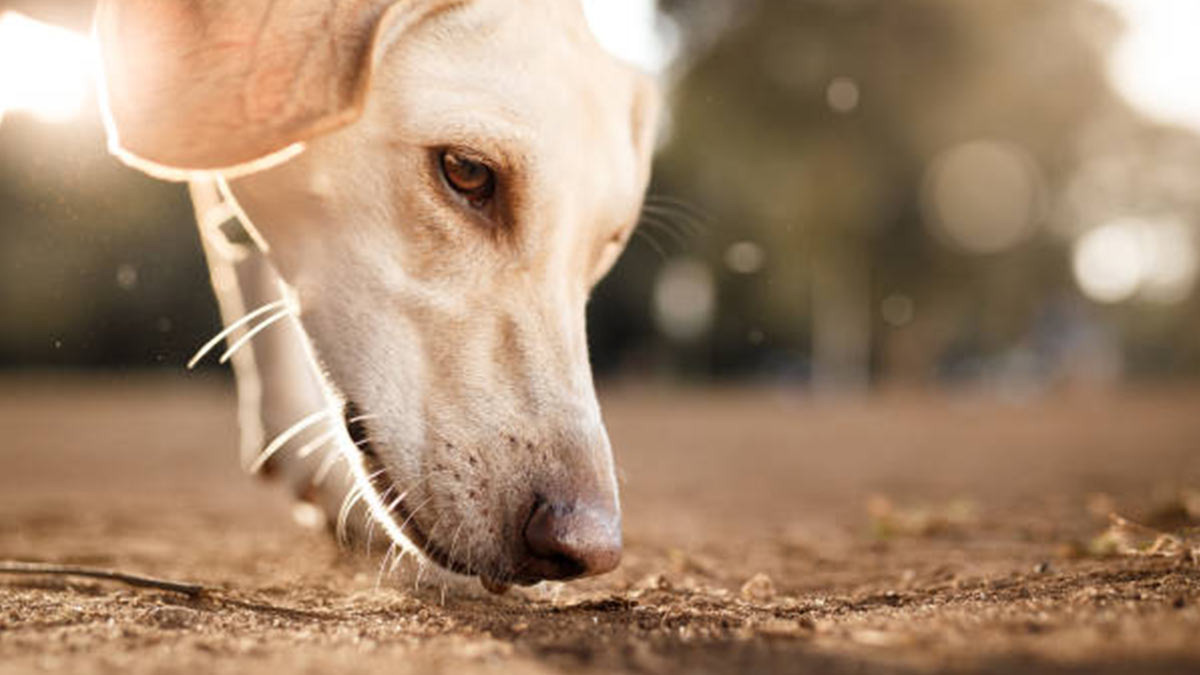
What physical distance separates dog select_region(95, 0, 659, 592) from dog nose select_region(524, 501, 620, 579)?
0.04 ft

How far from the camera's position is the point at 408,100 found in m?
2.45

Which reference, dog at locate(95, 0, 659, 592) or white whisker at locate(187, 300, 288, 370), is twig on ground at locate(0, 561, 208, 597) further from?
white whisker at locate(187, 300, 288, 370)

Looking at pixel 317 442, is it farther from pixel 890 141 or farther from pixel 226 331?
pixel 890 141

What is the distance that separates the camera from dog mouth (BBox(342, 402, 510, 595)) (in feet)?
7.43

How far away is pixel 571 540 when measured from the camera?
2.11 metres

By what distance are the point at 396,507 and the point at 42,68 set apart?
5.81 feet

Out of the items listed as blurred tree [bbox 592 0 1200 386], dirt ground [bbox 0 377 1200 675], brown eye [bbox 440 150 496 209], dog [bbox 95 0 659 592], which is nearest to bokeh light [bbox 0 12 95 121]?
dog [bbox 95 0 659 592]

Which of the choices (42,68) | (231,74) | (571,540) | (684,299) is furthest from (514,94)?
(684,299)

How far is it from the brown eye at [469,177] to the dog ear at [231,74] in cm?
25

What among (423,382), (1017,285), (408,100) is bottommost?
(1017,285)

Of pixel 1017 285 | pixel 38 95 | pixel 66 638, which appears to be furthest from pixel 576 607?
pixel 1017 285

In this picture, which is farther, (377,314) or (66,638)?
(377,314)

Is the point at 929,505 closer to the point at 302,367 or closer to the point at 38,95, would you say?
the point at 302,367

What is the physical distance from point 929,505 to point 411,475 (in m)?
3.55
